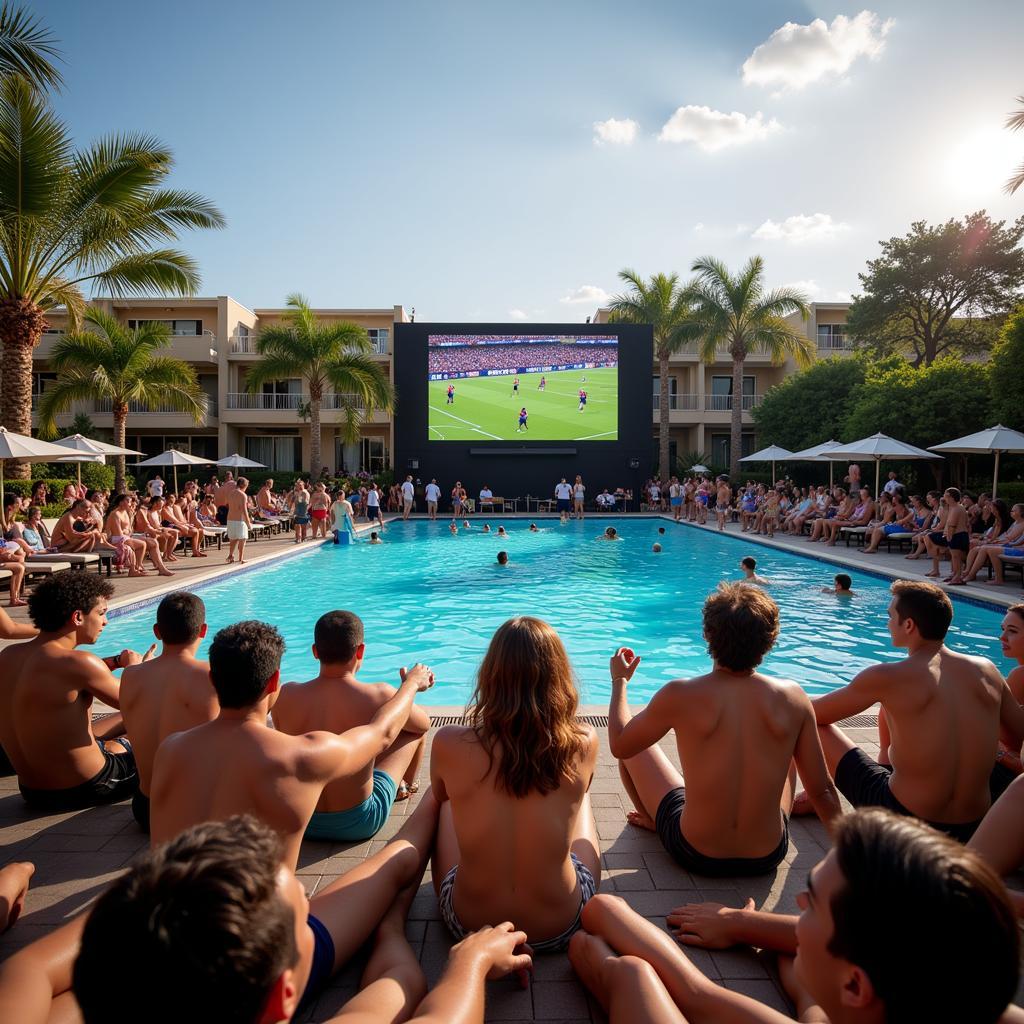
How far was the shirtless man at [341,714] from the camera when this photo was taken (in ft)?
9.85

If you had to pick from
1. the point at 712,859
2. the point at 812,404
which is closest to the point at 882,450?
the point at 812,404

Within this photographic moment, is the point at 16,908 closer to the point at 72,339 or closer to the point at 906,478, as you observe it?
the point at 72,339

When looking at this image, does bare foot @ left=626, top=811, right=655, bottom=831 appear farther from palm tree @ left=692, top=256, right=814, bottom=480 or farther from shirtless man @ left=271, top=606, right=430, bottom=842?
palm tree @ left=692, top=256, right=814, bottom=480

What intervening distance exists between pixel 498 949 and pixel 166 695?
187cm

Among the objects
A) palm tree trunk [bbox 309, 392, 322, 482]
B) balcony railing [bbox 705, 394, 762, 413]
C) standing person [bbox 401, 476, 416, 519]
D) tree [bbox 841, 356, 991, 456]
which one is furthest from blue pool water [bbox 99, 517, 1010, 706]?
balcony railing [bbox 705, 394, 762, 413]

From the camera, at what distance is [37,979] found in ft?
5.93

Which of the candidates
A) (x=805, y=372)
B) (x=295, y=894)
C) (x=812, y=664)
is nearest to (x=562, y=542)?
(x=812, y=664)

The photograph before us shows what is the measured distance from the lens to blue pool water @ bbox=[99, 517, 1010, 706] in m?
7.67

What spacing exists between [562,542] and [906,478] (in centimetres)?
1080

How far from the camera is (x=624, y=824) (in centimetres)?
330

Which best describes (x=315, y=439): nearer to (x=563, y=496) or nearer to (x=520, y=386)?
(x=520, y=386)

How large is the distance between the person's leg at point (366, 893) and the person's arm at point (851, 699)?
A: 5.45ft

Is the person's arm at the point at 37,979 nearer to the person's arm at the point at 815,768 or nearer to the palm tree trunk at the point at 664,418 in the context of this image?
the person's arm at the point at 815,768

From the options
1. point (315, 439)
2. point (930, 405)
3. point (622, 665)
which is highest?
point (930, 405)
